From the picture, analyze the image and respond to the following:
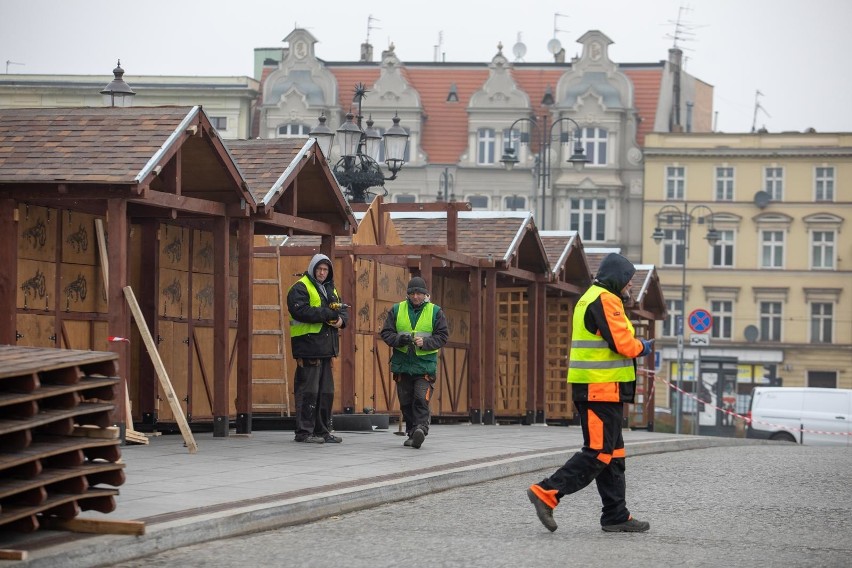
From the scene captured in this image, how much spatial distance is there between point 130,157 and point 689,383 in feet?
183

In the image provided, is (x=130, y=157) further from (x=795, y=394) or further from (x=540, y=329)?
(x=795, y=394)

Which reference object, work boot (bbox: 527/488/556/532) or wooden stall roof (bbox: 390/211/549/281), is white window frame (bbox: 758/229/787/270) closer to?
wooden stall roof (bbox: 390/211/549/281)

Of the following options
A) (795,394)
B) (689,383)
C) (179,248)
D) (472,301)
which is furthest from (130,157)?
(689,383)

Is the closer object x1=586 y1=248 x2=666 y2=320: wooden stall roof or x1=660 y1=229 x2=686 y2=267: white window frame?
x1=586 y1=248 x2=666 y2=320: wooden stall roof

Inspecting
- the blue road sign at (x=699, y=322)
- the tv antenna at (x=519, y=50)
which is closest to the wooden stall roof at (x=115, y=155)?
the blue road sign at (x=699, y=322)

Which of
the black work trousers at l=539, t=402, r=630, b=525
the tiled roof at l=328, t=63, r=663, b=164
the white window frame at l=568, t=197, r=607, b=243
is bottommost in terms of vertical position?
the black work trousers at l=539, t=402, r=630, b=525

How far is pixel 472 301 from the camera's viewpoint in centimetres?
2505

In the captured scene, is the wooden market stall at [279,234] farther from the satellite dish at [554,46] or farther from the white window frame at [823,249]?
the satellite dish at [554,46]

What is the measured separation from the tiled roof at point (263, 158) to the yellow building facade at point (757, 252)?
167 feet

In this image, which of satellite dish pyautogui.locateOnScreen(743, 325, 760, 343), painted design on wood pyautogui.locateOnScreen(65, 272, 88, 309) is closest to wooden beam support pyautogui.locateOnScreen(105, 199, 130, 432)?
painted design on wood pyautogui.locateOnScreen(65, 272, 88, 309)

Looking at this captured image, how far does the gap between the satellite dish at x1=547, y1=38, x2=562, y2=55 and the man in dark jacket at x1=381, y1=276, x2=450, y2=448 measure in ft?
203

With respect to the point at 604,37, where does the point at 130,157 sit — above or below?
below

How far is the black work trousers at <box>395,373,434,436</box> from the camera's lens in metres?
16.8

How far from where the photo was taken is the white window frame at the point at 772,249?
2753 inches
